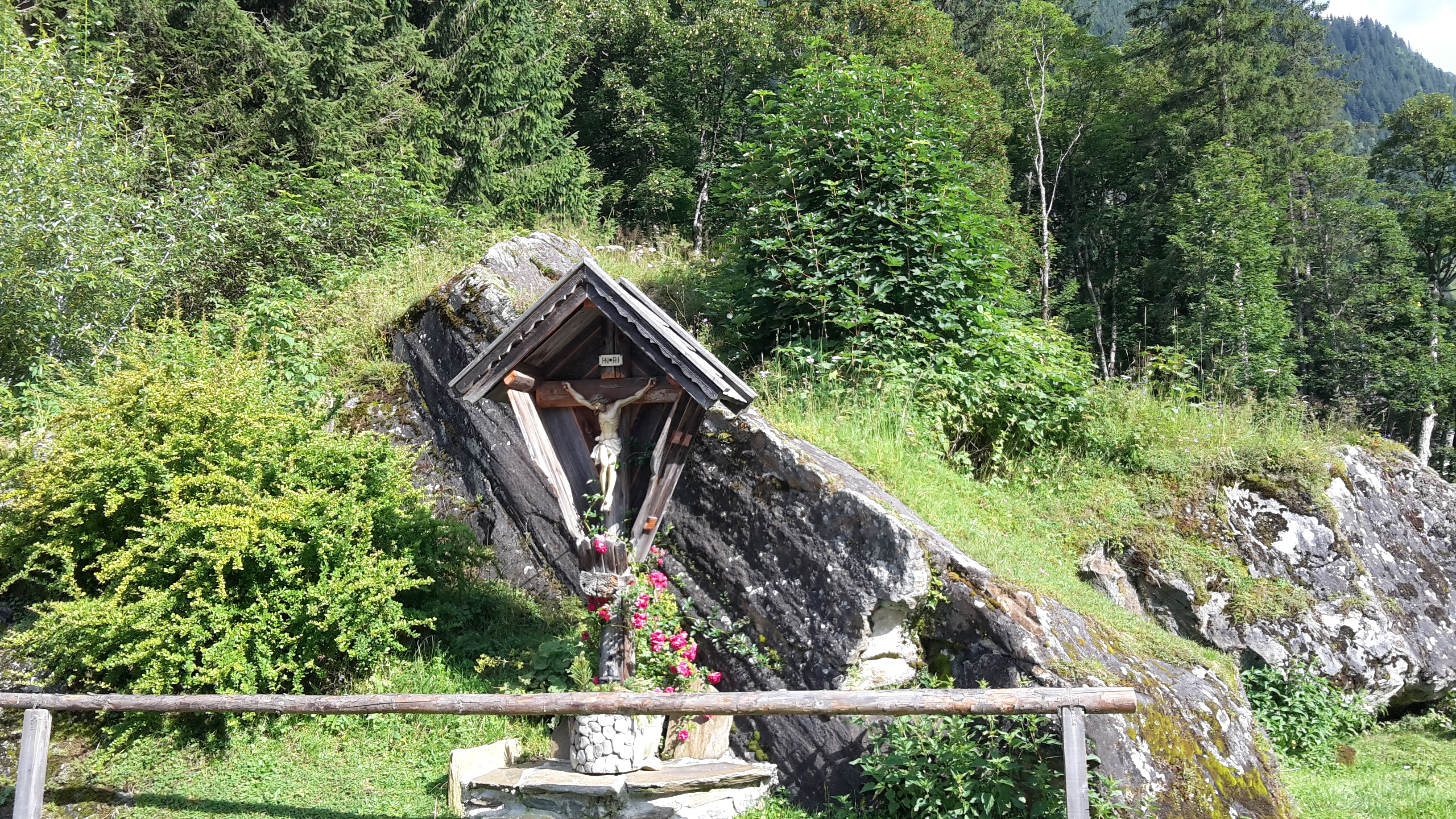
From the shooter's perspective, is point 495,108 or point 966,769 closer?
point 966,769

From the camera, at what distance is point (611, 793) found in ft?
13.8

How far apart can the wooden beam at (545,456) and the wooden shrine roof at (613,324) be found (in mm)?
124

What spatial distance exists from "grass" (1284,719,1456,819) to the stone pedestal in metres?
4.15

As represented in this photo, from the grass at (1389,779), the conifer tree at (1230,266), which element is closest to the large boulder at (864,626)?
the grass at (1389,779)

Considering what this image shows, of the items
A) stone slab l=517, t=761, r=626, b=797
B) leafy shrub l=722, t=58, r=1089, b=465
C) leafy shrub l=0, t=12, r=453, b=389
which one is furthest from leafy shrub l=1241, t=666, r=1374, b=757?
leafy shrub l=0, t=12, r=453, b=389

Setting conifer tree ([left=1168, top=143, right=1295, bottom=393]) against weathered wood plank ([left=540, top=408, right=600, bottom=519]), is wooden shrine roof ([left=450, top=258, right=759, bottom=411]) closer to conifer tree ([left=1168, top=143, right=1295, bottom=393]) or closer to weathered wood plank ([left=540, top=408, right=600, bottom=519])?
weathered wood plank ([left=540, top=408, right=600, bottom=519])

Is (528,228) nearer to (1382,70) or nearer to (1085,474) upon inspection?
(1085,474)

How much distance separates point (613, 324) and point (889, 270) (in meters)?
4.30

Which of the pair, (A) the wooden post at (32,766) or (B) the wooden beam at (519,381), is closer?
(A) the wooden post at (32,766)

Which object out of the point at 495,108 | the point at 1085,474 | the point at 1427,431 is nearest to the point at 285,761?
the point at 1085,474

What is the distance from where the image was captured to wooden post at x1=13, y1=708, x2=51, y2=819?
14.8 feet

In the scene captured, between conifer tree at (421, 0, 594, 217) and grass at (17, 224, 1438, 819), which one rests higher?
conifer tree at (421, 0, 594, 217)

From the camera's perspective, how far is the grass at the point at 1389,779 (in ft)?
16.6

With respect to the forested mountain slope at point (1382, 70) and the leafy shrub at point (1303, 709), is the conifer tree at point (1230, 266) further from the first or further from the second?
the forested mountain slope at point (1382, 70)
